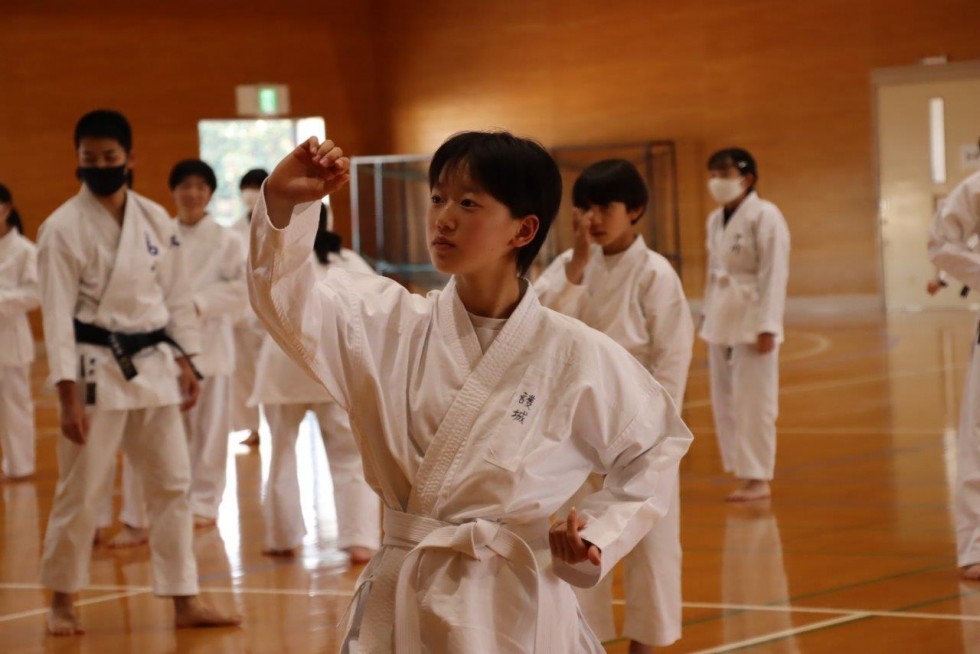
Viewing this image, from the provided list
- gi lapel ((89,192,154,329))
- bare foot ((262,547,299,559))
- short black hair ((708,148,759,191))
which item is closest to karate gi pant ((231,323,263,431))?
bare foot ((262,547,299,559))

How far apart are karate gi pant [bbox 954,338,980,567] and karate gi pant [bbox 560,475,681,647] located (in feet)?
4.75

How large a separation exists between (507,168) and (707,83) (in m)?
14.8

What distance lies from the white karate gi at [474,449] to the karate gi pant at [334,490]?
3.43 m

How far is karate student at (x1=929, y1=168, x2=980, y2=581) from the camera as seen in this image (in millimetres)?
4820

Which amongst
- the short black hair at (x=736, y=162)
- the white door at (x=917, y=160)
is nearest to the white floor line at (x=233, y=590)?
the short black hair at (x=736, y=162)

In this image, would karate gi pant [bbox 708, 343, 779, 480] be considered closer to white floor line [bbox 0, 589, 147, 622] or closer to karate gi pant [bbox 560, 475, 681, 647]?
karate gi pant [bbox 560, 475, 681, 647]

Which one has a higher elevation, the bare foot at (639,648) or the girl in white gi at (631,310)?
the girl in white gi at (631,310)

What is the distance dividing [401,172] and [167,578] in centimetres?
1379

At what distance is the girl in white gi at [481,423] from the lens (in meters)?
2.16

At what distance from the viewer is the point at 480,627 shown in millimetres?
2156

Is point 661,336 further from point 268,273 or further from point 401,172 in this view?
point 401,172

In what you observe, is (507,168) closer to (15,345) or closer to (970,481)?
(970,481)

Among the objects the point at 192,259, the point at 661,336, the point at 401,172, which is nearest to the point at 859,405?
the point at 192,259

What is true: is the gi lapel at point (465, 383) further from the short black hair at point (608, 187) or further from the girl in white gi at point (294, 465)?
the girl in white gi at point (294, 465)
